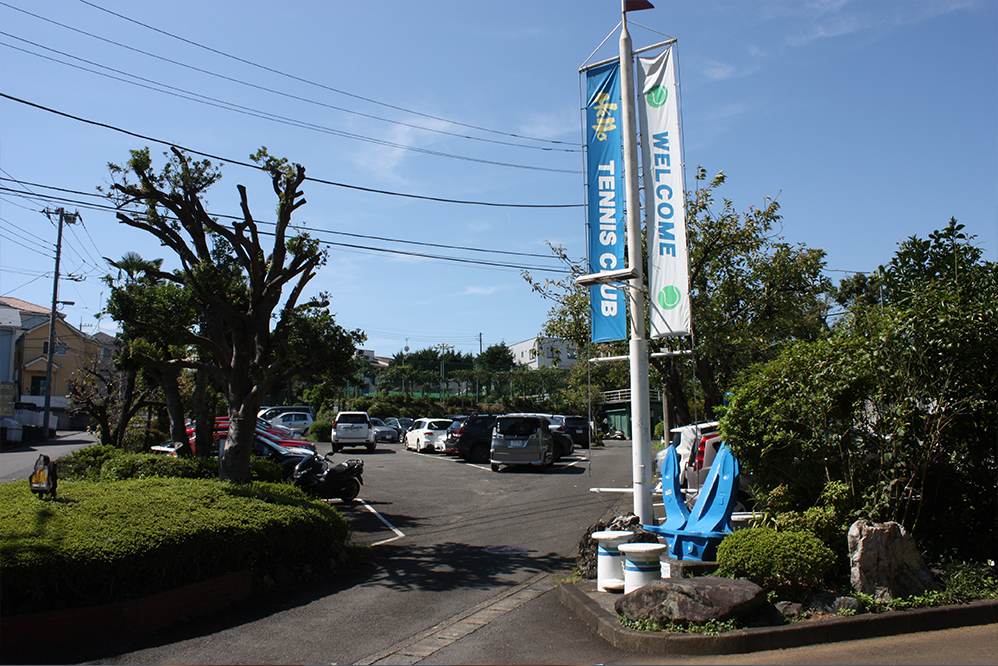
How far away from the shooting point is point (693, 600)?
Result: 5.73 m

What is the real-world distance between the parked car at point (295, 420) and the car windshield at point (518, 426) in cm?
1731

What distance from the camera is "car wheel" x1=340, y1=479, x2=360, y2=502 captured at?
46.4 ft

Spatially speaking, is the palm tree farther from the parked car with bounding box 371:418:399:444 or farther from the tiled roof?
the tiled roof

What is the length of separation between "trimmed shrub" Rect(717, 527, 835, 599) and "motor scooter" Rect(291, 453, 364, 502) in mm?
9137

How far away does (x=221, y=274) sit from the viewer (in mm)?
11133

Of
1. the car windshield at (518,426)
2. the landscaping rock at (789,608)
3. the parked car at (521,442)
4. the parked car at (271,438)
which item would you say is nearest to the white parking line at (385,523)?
the parked car at (271,438)

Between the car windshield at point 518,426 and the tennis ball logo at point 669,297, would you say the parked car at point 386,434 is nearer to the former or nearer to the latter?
the car windshield at point 518,426

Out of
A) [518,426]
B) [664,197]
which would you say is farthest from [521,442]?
[664,197]

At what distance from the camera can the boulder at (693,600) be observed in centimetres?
561

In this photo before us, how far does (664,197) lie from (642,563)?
4.20 m

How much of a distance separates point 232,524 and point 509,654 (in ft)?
11.4

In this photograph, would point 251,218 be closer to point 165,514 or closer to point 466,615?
point 165,514

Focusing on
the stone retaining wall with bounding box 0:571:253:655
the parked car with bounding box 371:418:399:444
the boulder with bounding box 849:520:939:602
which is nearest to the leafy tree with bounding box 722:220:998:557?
the boulder with bounding box 849:520:939:602

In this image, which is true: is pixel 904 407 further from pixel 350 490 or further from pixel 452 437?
pixel 452 437
